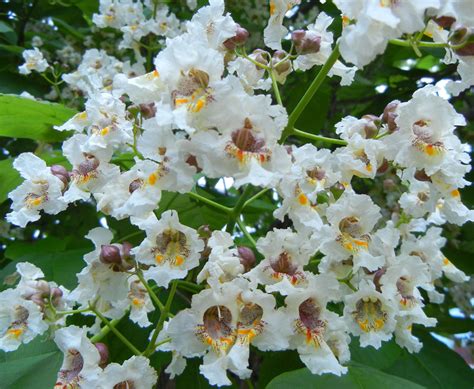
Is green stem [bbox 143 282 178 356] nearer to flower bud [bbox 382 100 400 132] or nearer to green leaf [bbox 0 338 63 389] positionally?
green leaf [bbox 0 338 63 389]

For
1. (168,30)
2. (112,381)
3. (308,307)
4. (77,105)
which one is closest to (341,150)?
(308,307)

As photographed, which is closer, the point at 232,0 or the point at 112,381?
the point at 112,381

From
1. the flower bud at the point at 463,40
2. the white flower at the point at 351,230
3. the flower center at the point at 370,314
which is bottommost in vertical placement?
the flower center at the point at 370,314

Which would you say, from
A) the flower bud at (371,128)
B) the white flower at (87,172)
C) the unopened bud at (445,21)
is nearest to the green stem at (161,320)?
the white flower at (87,172)

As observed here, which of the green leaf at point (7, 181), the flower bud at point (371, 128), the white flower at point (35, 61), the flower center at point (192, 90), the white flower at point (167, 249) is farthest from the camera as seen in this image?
the white flower at point (35, 61)

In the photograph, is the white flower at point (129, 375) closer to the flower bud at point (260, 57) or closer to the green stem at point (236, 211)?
the green stem at point (236, 211)

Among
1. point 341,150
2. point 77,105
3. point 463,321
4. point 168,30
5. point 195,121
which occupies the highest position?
point 195,121

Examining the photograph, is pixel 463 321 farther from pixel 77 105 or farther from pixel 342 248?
pixel 77 105
